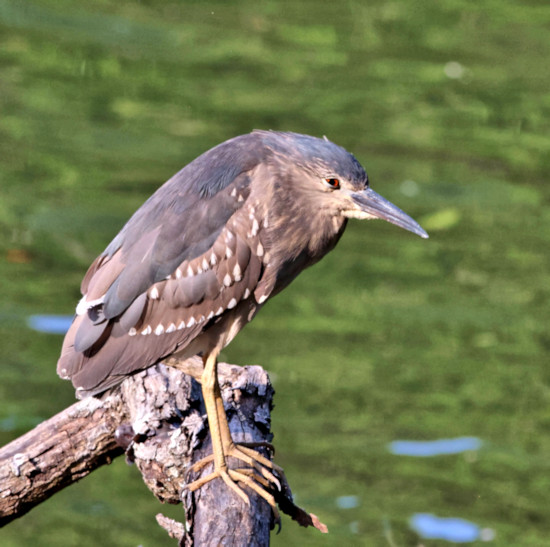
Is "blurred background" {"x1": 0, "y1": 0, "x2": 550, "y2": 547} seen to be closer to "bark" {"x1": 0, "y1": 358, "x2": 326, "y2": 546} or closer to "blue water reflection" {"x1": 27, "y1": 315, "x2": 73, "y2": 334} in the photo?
"blue water reflection" {"x1": 27, "y1": 315, "x2": 73, "y2": 334}

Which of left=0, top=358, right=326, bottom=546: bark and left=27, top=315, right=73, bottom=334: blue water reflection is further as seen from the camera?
left=27, top=315, right=73, bottom=334: blue water reflection

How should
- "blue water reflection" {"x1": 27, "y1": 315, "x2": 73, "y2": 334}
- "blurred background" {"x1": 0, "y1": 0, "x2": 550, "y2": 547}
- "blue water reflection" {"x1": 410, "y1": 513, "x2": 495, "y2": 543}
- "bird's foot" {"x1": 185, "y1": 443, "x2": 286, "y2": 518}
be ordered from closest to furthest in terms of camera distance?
"bird's foot" {"x1": 185, "y1": 443, "x2": 286, "y2": 518}, "blue water reflection" {"x1": 410, "y1": 513, "x2": 495, "y2": 543}, "blurred background" {"x1": 0, "y1": 0, "x2": 550, "y2": 547}, "blue water reflection" {"x1": 27, "y1": 315, "x2": 73, "y2": 334}

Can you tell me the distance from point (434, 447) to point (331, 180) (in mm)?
4206

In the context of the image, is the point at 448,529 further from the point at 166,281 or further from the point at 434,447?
the point at 166,281

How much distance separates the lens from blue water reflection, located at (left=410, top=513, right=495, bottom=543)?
722 centimetres

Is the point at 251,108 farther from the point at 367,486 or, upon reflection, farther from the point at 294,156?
the point at 294,156

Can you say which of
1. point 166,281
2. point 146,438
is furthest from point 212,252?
point 146,438

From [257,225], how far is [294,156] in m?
0.27

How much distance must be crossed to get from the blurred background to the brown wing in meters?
3.51

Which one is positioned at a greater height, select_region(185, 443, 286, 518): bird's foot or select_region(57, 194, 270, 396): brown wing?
select_region(57, 194, 270, 396): brown wing

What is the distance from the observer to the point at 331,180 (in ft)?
12.8

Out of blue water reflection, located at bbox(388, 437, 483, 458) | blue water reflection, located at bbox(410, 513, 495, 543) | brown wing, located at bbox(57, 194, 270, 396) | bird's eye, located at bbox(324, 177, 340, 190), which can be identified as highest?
bird's eye, located at bbox(324, 177, 340, 190)

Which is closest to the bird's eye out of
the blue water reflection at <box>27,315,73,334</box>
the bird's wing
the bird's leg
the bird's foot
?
the bird's wing

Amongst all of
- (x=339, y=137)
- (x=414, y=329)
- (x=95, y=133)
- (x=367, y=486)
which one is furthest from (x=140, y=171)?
(x=367, y=486)
